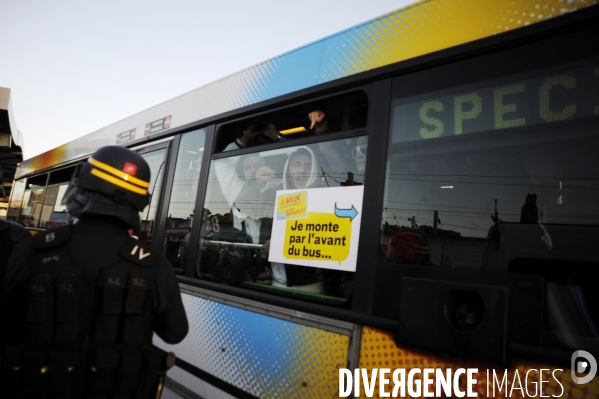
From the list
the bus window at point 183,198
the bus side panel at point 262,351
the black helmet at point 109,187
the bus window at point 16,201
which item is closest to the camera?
the black helmet at point 109,187

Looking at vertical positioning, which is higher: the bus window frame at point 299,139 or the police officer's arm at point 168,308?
the bus window frame at point 299,139

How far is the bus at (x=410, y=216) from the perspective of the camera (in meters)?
1.52

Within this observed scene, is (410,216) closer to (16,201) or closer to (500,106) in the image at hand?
(500,106)

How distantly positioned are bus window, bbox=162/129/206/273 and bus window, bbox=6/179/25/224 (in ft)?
20.4

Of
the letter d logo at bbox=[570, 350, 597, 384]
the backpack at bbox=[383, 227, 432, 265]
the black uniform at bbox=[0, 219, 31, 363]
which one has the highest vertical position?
the backpack at bbox=[383, 227, 432, 265]

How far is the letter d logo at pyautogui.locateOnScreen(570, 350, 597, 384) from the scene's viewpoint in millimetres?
1313

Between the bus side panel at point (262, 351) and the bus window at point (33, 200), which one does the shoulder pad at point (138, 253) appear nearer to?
the bus side panel at point (262, 351)

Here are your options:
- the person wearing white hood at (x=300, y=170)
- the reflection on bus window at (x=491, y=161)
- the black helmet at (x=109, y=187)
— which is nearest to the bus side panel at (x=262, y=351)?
the reflection on bus window at (x=491, y=161)

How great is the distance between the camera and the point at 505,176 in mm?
1708

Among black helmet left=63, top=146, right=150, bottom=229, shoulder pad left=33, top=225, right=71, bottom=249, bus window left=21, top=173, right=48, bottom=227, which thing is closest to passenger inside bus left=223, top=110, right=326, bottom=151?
black helmet left=63, top=146, right=150, bottom=229

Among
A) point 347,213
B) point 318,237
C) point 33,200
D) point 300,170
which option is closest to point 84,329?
point 318,237

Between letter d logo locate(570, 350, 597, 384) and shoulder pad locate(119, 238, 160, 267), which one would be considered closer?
letter d logo locate(570, 350, 597, 384)

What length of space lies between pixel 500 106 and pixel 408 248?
2.58 feet

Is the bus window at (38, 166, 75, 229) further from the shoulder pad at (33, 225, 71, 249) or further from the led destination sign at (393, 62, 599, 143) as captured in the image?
the led destination sign at (393, 62, 599, 143)
